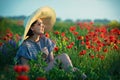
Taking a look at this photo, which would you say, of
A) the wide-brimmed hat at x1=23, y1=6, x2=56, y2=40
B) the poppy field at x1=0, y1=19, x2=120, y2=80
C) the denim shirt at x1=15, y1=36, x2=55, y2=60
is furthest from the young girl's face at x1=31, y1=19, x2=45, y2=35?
the poppy field at x1=0, y1=19, x2=120, y2=80

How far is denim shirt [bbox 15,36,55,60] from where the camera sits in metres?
5.08

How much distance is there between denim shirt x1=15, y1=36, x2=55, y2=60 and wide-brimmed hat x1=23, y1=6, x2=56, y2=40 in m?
0.11

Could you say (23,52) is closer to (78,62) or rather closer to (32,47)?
(32,47)

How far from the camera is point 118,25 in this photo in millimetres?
10648

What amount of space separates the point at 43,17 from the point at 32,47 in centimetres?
50

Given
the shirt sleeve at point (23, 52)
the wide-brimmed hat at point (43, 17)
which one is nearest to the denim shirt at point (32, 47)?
the shirt sleeve at point (23, 52)

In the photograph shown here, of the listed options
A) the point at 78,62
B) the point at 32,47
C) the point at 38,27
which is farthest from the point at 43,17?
the point at 78,62

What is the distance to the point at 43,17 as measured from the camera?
17.9ft

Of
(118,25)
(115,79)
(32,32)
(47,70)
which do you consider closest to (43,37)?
(32,32)

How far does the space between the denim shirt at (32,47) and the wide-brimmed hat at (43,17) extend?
11cm

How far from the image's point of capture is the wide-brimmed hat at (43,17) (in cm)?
508

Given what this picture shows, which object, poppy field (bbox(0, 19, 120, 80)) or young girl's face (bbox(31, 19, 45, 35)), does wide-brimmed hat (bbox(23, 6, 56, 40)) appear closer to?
young girl's face (bbox(31, 19, 45, 35))

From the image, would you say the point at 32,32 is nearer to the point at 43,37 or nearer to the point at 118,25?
the point at 43,37

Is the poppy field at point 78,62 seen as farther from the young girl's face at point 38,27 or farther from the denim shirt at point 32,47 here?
the young girl's face at point 38,27
